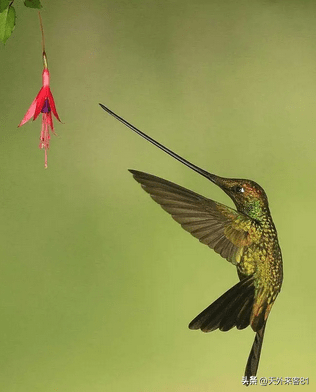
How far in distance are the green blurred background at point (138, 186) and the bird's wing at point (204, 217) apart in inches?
15.3

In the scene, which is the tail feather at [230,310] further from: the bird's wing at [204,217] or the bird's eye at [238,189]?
the bird's eye at [238,189]

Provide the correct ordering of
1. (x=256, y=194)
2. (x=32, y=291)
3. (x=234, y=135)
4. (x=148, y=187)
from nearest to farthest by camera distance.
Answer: (x=148, y=187) < (x=256, y=194) < (x=32, y=291) < (x=234, y=135)

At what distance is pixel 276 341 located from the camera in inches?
69.5

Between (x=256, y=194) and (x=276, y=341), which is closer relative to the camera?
(x=256, y=194)

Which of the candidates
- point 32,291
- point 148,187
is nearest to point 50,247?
point 32,291

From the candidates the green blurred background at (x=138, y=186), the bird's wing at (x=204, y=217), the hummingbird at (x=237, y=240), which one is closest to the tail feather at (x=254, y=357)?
the green blurred background at (x=138, y=186)

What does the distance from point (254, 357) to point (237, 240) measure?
0.50 meters

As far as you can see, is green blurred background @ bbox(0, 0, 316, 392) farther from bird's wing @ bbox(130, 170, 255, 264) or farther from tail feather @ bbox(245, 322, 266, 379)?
bird's wing @ bbox(130, 170, 255, 264)

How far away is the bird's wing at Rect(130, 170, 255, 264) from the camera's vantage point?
4.17ft

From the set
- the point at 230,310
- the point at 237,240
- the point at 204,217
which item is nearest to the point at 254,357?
the point at 230,310

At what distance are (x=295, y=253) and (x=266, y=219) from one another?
1.29ft

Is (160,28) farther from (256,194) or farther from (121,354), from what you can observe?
(121,354)

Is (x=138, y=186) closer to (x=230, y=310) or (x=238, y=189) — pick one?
(x=238, y=189)

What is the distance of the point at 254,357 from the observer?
1701mm
